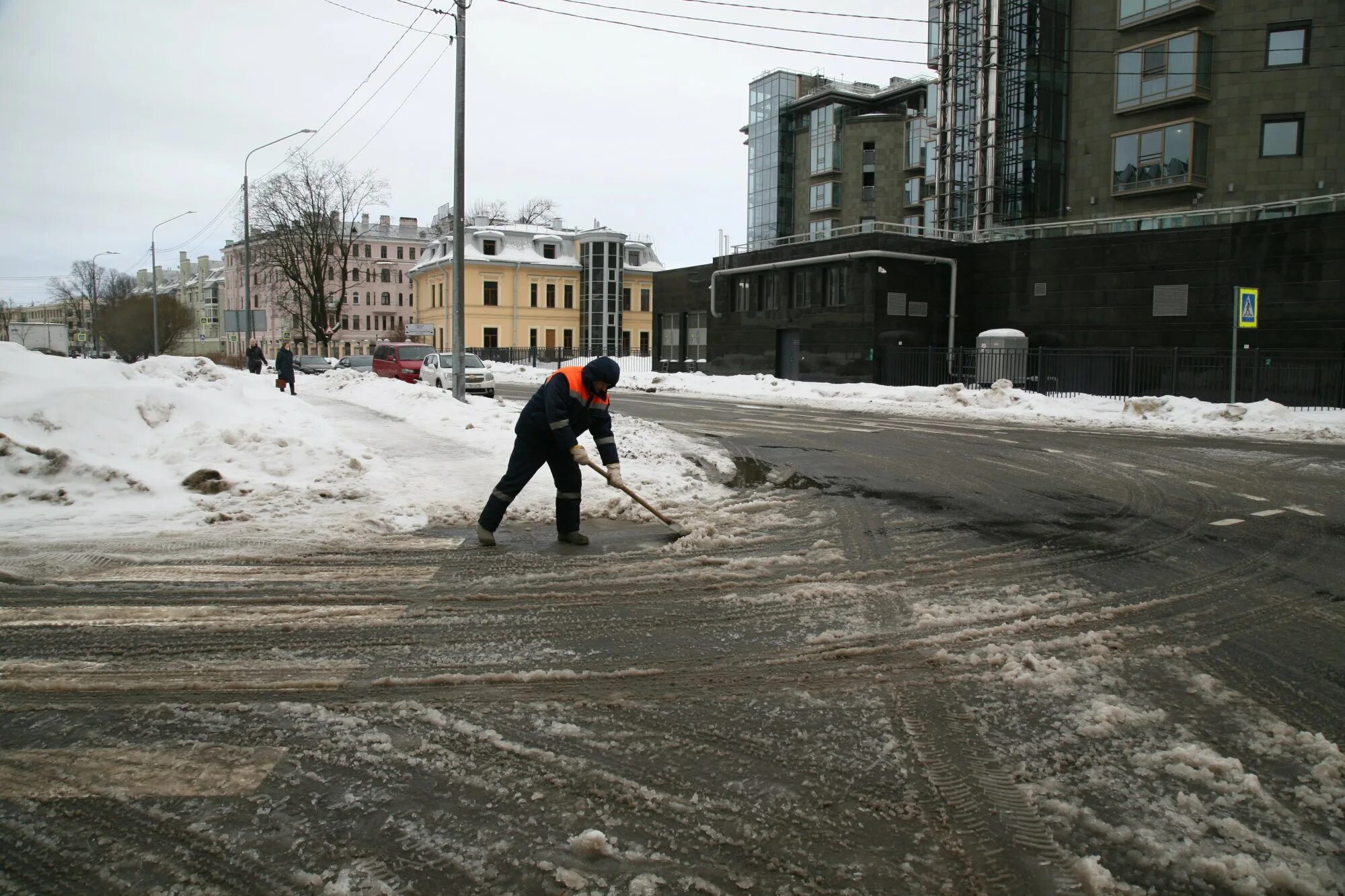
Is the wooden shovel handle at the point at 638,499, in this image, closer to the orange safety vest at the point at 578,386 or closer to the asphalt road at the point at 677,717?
A: the asphalt road at the point at 677,717

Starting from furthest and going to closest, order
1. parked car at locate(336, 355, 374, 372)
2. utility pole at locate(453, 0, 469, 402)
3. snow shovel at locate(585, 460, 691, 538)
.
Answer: parked car at locate(336, 355, 374, 372) → utility pole at locate(453, 0, 469, 402) → snow shovel at locate(585, 460, 691, 538)

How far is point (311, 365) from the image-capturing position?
5184 centimetres

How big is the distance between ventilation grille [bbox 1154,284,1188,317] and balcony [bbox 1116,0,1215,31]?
1187 centimetres

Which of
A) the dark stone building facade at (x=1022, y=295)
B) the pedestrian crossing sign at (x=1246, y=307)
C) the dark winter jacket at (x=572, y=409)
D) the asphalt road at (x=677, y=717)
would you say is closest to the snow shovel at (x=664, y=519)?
the dark winter jacket at (x=572, y=409)

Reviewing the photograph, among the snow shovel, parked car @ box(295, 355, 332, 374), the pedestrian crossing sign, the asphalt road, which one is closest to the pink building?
parked car @ box(295, 355, 332, 374)

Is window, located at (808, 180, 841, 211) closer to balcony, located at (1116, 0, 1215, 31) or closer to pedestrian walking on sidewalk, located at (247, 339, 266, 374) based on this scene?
balcony, located at (1116, 0, 1215, 31)

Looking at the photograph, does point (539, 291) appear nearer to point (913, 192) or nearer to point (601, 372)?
point (913, 192)

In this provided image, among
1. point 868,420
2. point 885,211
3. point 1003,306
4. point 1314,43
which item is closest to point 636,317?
point 885,211

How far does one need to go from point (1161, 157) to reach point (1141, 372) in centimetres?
1112

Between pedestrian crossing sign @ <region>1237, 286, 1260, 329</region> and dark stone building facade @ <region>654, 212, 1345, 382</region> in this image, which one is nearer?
pedestrian crossing sign @ <region>1237, 286, 1260, 329</region>

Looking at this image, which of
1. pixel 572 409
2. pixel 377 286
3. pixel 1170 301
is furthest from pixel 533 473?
pixel 377 286

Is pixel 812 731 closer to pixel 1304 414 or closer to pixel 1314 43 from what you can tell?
pixel 1304 414

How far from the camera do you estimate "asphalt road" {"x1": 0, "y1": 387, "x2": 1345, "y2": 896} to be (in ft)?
9.49

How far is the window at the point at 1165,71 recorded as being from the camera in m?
32.5
